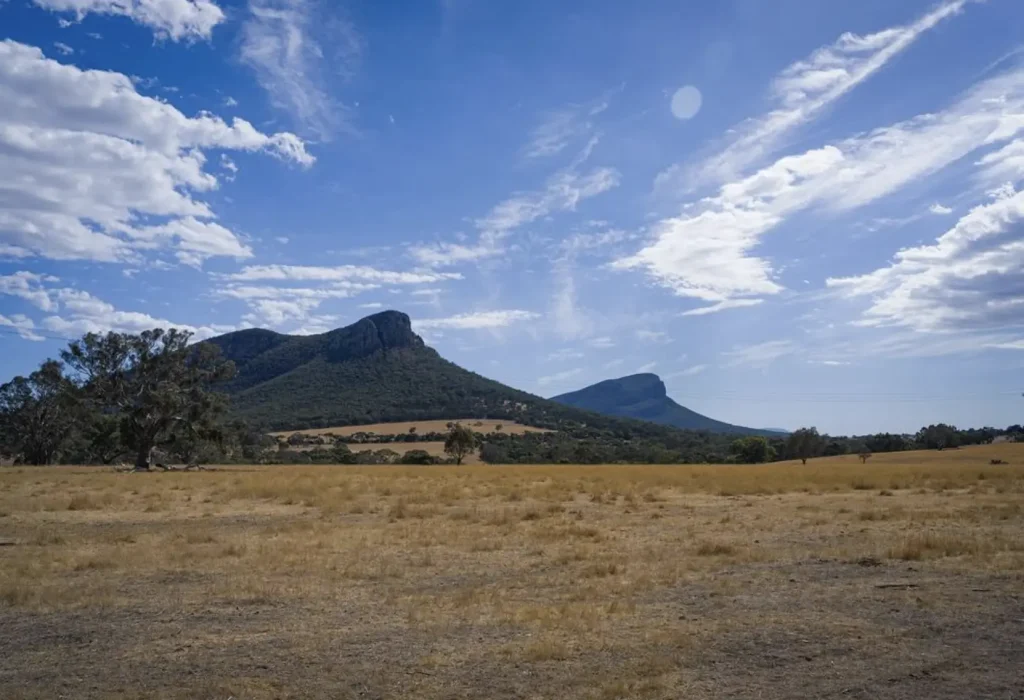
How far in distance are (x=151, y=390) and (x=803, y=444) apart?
7674cm

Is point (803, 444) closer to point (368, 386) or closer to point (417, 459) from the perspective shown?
point (417, 459)

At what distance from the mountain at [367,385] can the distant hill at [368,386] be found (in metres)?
0.20

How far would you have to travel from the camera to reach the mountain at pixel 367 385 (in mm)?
131500

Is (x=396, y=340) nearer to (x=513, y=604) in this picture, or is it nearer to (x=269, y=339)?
(x=269, y=339)

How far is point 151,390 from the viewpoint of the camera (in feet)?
176

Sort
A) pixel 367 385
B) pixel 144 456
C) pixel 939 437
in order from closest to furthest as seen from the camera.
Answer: pixel 144 456, pixel 939 437, pixel 367 385

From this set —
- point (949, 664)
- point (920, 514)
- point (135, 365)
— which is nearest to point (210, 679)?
point (949, 664)

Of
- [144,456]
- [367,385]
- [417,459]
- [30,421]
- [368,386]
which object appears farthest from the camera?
[367,385]

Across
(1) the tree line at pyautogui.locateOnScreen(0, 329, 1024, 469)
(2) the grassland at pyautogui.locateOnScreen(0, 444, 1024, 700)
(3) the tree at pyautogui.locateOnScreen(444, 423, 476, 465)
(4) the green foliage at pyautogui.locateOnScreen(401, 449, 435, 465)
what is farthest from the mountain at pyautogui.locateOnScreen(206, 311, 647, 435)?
(2) the grassland at pyautogui.locateOnScreen(0, 444, 1024, 700)

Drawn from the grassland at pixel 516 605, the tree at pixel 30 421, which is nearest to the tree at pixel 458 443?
the tree at pixel 30 421

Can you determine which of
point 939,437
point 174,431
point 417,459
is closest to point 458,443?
point 417,459

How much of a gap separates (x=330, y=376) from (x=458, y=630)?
14216 cm

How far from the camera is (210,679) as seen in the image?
22.6 feet

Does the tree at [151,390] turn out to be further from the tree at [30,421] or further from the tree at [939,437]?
the tree at [939,437]
